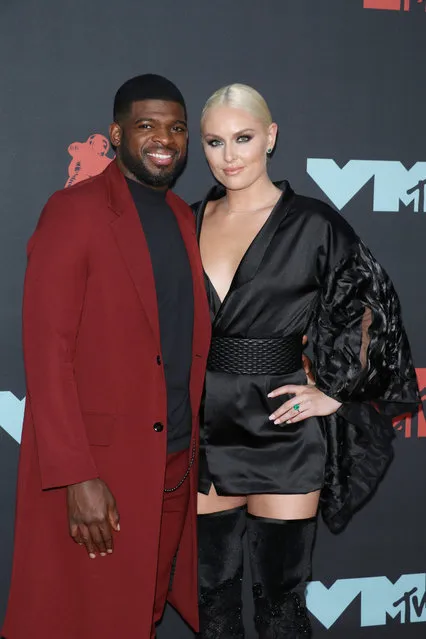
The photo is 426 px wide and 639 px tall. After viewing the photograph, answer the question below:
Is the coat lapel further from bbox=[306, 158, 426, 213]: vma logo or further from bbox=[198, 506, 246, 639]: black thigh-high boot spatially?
bbox=[306, 158, 426, 213]: vma logo

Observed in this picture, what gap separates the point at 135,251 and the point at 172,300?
0.19 metres

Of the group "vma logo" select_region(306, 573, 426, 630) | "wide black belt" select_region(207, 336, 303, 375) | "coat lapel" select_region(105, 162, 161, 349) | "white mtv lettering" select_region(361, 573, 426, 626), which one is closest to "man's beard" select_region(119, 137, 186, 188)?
"coat lapel" select_region(105, 162, 161, 349)

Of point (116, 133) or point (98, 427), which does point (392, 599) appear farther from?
point (116, 133)

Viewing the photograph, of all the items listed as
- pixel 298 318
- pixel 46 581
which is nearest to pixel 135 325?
pixel 298 318

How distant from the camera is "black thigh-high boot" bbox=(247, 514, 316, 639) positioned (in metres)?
2.54

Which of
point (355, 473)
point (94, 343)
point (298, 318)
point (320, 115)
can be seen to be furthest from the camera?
Answer: point (320, 115)

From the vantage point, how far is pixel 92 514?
2.13 meters

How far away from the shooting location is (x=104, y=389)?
2213mm

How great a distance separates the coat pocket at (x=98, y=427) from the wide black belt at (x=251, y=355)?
44cm

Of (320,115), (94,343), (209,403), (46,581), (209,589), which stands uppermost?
(320,115)

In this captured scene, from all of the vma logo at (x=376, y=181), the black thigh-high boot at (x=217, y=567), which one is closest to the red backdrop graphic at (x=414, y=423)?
the vma logo at (x=376, y=181)

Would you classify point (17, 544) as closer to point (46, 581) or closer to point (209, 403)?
point (46, 581)

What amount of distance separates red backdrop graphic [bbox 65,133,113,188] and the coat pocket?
41.1 inches

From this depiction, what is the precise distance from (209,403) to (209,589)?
62cm
